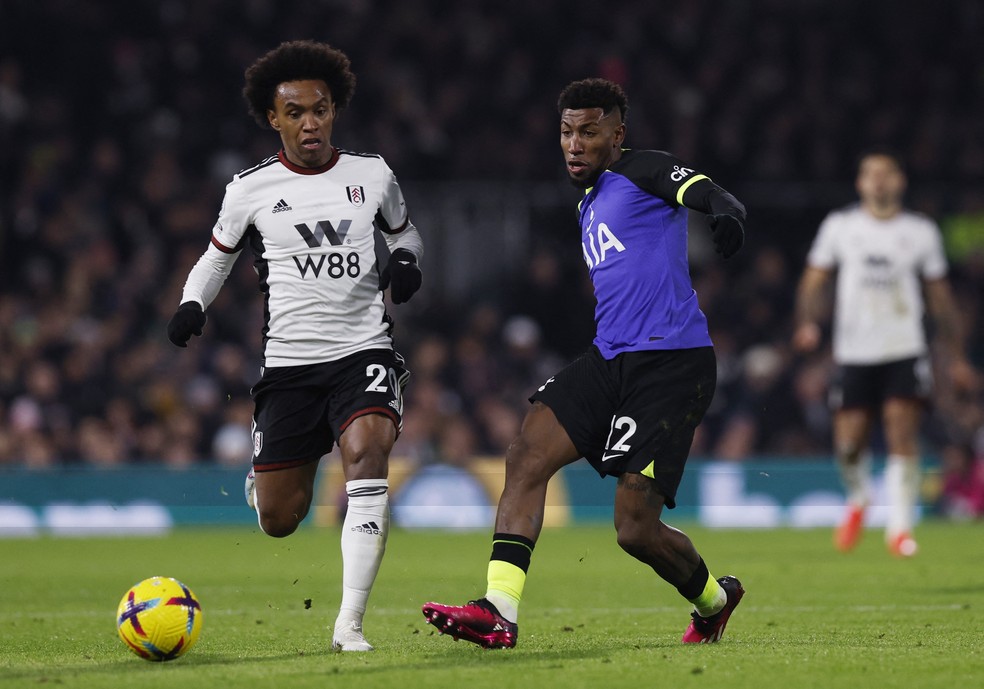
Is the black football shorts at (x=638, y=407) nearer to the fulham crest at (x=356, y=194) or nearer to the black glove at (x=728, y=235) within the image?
the black glove at (x=728, y=235)

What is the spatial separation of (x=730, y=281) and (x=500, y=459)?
15.1 ft

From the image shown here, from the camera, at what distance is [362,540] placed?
624 centimetres

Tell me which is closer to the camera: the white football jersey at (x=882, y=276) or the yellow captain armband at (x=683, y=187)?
→ the yellow captain armband at (x=683, y=187)

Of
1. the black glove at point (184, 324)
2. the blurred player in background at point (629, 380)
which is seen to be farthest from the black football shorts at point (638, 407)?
the black glove at point (184, 324)

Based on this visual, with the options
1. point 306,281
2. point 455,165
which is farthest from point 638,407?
point 455,165

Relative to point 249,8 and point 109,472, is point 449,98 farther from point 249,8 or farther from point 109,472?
point 109,472

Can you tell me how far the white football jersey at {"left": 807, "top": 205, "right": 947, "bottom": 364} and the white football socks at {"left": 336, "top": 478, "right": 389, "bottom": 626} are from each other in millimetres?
6252

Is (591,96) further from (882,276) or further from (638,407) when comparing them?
(882,276)

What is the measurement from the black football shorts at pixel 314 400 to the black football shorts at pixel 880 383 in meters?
5.81

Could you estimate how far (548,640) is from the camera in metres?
6.70

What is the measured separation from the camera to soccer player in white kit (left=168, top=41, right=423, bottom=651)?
661cm

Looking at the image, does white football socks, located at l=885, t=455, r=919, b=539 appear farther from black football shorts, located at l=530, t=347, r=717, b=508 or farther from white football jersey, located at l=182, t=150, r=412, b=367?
white football jersey, located at l=182, t=150, r=412, b=367

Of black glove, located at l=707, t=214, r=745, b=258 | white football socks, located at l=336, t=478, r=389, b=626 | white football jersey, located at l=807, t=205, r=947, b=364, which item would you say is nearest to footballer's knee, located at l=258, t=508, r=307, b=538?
white football socks, located at l=336, t=478, r=389, b=626

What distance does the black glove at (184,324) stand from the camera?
6.48 metres
